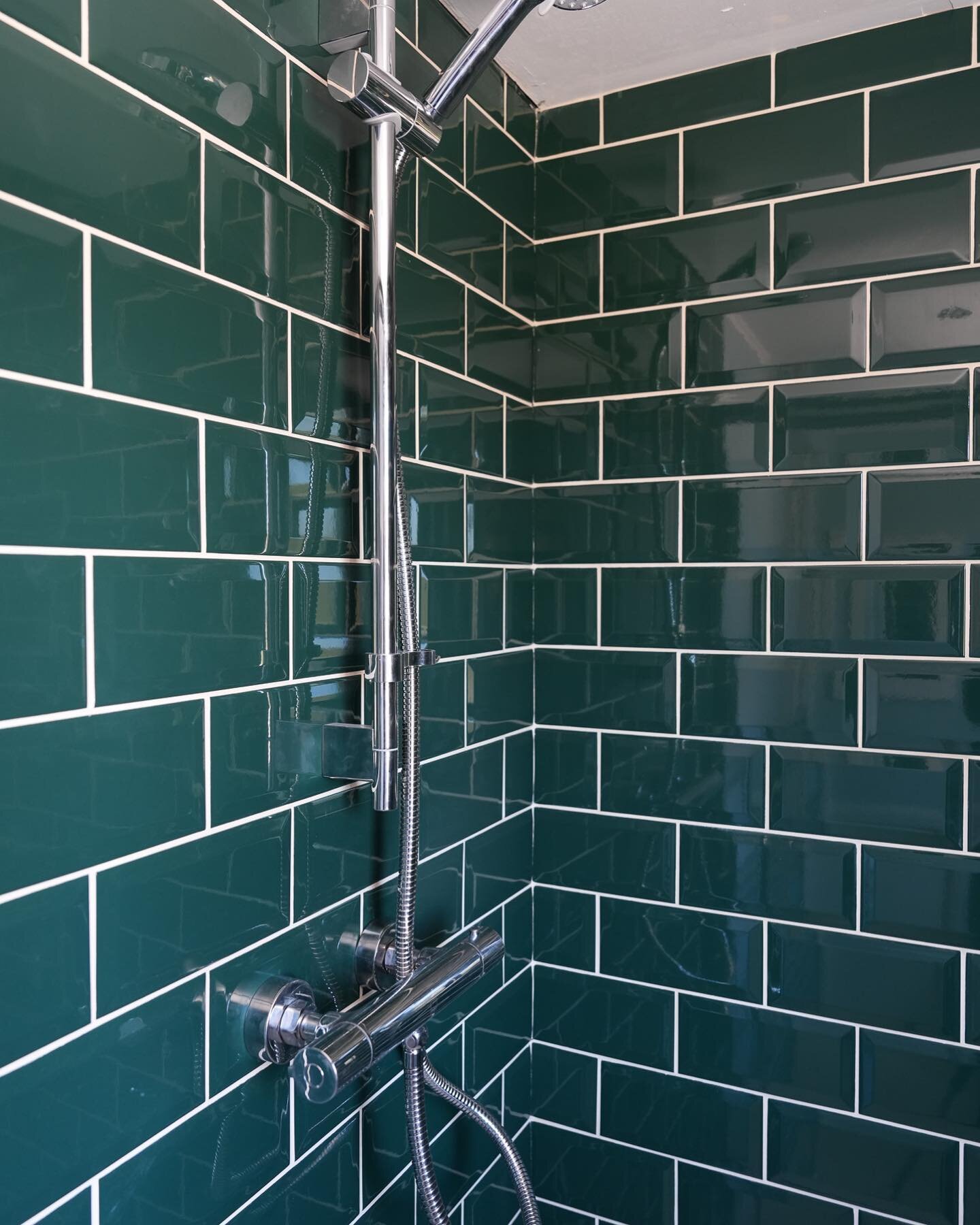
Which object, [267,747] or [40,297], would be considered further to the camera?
[267,747]

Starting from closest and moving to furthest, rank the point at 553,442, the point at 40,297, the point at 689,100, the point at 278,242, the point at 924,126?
1. the point at 40,297
2. the point at 278,242
3. the point at 924,126
4. the point at 689,100
5. the point at 553,442

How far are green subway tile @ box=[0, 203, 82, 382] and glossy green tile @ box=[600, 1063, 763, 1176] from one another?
3.92ft

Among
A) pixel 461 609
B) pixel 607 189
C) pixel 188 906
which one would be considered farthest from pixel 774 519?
pixel 188 906

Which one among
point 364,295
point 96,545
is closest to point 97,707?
point 96,545

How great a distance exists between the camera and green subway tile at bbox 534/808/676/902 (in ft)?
4.26

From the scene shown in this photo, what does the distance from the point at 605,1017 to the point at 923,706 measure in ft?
2.11

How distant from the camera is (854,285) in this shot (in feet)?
3.89

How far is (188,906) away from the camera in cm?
77

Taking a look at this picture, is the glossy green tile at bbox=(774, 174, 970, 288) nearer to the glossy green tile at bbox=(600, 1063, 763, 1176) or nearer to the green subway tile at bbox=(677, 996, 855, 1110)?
the green subway tile at bbox=(677, 996, 855, 1110)

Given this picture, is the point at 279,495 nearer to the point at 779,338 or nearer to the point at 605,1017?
the point at 779,338

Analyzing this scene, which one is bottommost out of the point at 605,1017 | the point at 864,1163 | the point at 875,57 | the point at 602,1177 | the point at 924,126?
the point at 602,1177

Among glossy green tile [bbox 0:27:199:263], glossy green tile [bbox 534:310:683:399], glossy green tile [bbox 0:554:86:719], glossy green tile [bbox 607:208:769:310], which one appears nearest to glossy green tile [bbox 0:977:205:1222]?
glossy green tile [bbox 0:554:86:719]

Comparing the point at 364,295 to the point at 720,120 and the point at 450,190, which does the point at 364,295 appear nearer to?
the point at 450,190

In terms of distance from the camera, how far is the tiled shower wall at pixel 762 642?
3.76 ft
